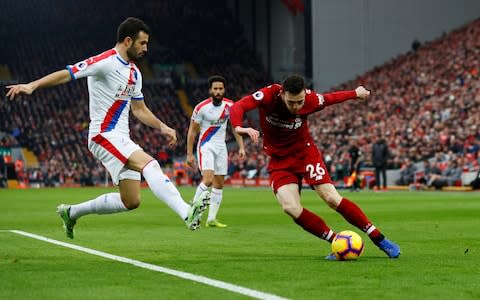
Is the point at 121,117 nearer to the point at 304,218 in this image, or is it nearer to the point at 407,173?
the point at 304,218

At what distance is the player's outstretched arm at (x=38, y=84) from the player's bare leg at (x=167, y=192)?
1.16m

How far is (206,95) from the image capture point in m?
65.3

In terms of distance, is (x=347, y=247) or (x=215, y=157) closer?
(x=347, y=247)

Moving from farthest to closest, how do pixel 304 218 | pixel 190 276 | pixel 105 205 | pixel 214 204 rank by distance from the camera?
pixel 214 204
pixel 105 205
pixel 304 218
pixel 190 276

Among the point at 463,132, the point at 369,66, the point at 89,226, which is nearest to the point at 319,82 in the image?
the point at 369,66

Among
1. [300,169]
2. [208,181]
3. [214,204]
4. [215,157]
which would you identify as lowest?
[214,204]

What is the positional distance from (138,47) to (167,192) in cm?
157

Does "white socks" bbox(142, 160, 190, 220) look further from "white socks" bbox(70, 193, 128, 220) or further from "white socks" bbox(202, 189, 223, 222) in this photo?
"white socks" bbox(202, 189, 223, 222)

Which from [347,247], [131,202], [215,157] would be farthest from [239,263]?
[215,157]

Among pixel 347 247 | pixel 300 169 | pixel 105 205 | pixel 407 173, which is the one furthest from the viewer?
pixel 407 173

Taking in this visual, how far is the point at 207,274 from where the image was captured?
26.9ft

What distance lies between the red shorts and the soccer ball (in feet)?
2.66

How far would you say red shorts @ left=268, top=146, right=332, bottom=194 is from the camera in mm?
10070

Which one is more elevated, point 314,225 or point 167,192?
point 167,192
